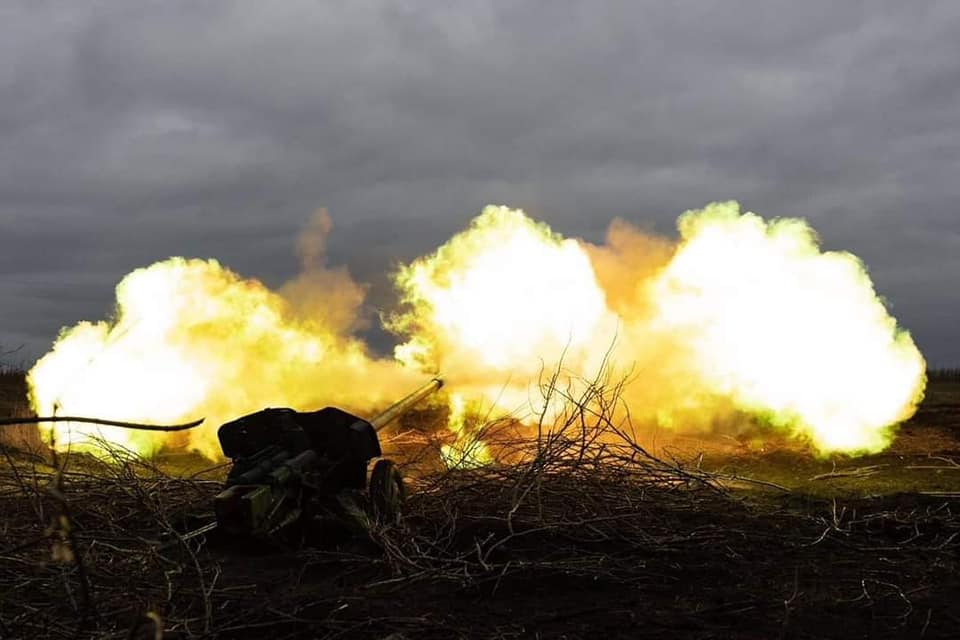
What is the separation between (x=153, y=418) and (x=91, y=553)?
1135 centimetres

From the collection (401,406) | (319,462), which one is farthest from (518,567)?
(401,406)

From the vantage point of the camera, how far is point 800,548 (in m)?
8.77

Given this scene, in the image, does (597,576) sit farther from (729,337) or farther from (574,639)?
(729,337)

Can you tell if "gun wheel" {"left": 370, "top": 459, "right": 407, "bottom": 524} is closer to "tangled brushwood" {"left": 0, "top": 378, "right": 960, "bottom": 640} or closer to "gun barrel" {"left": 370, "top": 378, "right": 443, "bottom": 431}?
"tangled brushwood" {"left": 0, "top": 378, "right": 960, "bottom": 640}

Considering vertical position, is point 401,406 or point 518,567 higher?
point 401,406

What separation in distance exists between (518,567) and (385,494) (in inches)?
82.2

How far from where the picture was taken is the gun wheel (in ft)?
29.8

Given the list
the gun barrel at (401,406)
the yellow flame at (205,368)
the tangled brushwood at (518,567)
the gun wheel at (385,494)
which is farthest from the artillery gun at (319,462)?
the yellow flame at (205,368)

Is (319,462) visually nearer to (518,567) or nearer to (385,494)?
(385,494)

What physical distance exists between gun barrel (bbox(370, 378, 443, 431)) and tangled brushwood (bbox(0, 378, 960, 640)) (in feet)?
2.94

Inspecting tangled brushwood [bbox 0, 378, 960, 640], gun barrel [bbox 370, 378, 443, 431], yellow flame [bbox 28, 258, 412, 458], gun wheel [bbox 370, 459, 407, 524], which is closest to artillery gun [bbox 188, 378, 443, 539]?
gun wheel [bbox 370, 459, 407, 524]

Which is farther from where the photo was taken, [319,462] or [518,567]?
[319,462]

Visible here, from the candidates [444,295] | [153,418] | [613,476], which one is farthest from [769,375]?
[153,418]

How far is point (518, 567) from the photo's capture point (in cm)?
755
